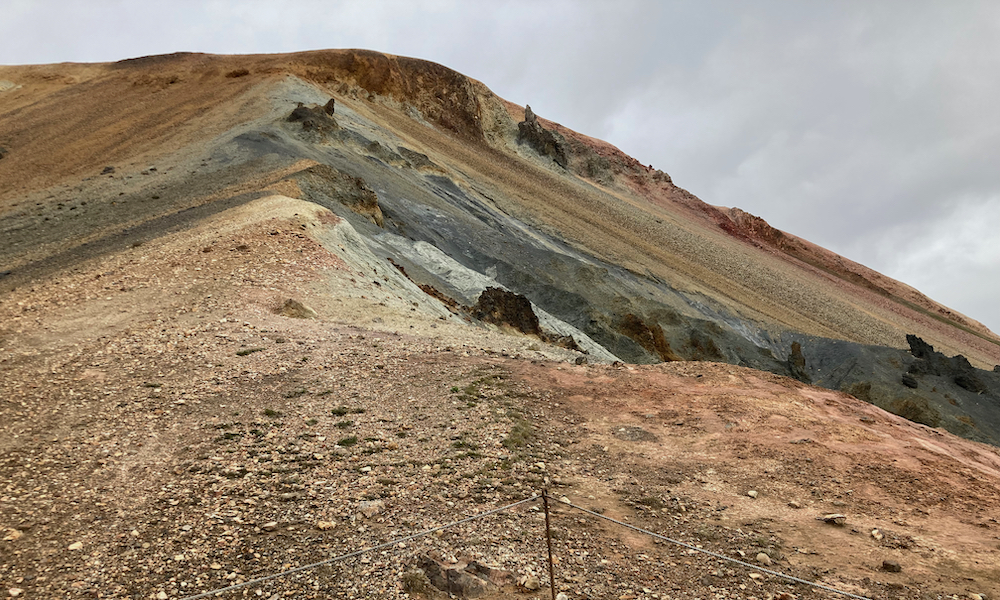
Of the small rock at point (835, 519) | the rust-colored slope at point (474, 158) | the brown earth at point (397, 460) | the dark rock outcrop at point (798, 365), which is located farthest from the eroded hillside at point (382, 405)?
the rust-colored slope at point (474, 158)

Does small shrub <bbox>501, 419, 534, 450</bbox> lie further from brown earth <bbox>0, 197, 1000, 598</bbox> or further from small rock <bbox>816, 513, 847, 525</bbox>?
small rock <bbox>816, 513, 847, 525</bbox>

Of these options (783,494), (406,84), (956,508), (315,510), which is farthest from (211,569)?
(406,84)

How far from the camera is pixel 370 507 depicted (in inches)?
279

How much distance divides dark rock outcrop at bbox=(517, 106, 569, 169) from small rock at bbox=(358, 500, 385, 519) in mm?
47582

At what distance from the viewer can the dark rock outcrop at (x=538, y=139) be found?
52469 mm

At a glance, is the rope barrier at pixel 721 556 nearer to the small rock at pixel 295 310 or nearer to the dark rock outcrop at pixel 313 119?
the small rock at pixel 295 310

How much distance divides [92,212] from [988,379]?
1384 inches

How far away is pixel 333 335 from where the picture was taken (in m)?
12.9

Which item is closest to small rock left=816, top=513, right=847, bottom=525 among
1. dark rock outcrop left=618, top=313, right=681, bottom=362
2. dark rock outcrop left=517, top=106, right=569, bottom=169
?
dark rock outcrop left=618, top=313, right=681, bottom=362

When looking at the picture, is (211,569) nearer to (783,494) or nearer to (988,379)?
(783,494)

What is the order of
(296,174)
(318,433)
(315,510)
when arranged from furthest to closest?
(296,174) < (318,433) < (315,510)

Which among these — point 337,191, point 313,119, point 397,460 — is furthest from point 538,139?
point 397,460

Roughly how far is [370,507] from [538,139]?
1910 inches

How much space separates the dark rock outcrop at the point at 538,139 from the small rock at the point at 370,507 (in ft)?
156
